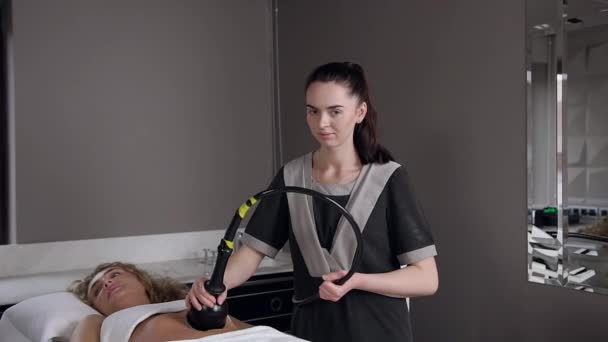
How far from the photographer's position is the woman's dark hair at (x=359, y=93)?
1688 millimetres

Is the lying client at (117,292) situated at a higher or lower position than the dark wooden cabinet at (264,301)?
higher

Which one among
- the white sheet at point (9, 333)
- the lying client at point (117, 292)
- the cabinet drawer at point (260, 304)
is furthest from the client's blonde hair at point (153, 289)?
the cabinet drawer at point (260, 304)

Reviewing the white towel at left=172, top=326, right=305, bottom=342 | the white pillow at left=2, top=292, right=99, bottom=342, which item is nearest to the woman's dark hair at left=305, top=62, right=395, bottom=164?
the white towel at left=172, top=326, right=305, bottom=342

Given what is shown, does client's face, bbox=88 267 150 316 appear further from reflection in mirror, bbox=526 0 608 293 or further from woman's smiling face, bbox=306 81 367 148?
reflection in mirror, bbox=526 0 608 293

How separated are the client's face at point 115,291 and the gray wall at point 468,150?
4.22 ft

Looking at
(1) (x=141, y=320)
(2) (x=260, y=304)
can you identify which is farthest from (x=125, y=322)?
(2) (x=260, y=304)

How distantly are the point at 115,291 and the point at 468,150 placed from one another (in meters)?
1.44

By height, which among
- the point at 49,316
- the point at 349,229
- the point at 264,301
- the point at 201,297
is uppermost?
the point at 349,229

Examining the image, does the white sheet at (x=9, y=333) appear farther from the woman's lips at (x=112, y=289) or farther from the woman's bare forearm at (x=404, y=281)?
the woman's bare forearm at (x=404, y=281)

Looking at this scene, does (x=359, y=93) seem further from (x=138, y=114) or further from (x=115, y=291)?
(x=138, y=114)

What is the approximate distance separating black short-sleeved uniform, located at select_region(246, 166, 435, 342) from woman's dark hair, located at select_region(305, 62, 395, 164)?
8 centimetres

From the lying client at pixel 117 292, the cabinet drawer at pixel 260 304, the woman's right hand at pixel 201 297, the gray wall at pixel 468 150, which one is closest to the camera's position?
the woman's right hand at pixel 201 297

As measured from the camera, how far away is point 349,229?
167cm

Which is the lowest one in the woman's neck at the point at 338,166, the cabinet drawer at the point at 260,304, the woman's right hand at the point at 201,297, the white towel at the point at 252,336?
the cabinet drawer at the point at 260,304
